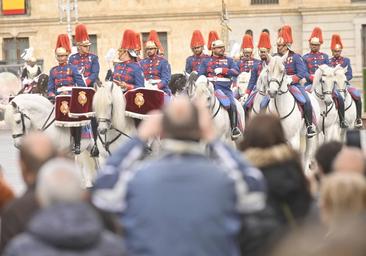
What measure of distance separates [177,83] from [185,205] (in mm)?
15931

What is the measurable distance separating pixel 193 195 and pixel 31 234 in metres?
1.01

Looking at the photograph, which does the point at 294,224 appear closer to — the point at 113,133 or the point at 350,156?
the point at 350,156

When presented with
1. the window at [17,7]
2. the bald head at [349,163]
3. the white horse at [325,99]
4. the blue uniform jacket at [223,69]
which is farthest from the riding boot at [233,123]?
the window at [17,7]

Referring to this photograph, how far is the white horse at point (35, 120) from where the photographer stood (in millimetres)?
19266

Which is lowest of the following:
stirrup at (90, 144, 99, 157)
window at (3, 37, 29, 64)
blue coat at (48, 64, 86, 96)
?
stirrup at (90, 144, 99, 157)

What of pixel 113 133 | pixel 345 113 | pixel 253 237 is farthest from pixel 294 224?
pixel 345 113

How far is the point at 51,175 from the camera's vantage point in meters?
6.59

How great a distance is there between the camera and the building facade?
5372cm

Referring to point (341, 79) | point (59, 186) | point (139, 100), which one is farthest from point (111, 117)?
point (59, 186)

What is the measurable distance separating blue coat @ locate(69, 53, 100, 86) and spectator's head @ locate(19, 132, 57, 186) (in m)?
13.5

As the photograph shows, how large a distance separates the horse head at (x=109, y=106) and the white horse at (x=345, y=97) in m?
8.01

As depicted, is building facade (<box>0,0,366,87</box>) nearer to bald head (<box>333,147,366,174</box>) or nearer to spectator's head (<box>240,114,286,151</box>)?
spectator's head (<box>240,114,286,151</box>)

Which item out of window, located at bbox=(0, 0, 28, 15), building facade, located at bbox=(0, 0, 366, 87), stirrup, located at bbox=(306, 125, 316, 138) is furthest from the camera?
window, located at bbox=(0, 0, 28, 15)

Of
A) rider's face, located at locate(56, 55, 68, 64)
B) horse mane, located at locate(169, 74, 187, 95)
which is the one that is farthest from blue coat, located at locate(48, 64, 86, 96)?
horse mane, located at locate(169, 74, 187, 95)
